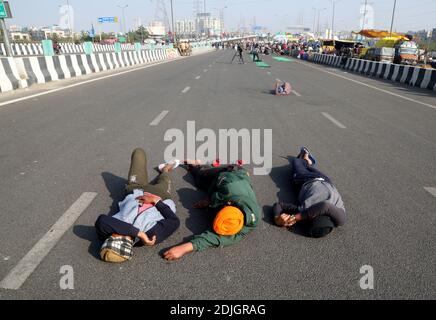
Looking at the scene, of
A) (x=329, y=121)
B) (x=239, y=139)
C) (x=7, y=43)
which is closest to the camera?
(x=239, y=139)

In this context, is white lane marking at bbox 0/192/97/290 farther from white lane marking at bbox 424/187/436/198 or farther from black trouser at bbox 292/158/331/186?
white lane marking at bbox 424/187/436/198

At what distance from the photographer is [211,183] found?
14.2 ft

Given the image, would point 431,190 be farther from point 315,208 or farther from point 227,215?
point 227,215

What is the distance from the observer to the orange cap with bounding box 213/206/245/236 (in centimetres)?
315

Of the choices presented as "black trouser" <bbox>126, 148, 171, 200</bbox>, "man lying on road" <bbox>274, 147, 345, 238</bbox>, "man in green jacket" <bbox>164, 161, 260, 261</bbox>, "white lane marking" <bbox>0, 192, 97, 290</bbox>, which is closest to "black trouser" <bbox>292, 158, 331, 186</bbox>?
"man lying on road" <bbox>274, 147, 345, 238</bbox>

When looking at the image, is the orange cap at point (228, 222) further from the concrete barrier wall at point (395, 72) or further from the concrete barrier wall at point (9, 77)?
the concrete barrier wall at point (395, 72)

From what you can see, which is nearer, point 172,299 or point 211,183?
point 172,299

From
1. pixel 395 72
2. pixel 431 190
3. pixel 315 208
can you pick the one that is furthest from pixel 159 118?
pixel 395 72

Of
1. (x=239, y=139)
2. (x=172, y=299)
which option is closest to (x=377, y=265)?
(x=172, y=299)

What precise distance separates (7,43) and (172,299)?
53.6 ft

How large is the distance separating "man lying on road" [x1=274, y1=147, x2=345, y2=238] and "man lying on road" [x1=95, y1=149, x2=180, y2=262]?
3.78ft

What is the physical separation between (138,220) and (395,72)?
2046 cm

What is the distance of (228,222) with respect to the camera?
3146mm
